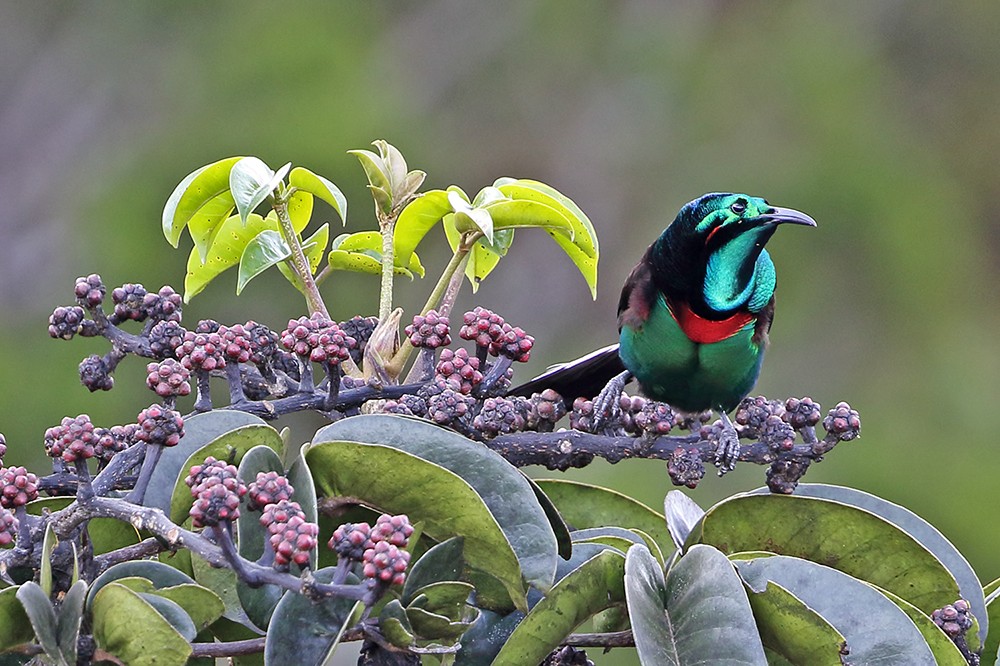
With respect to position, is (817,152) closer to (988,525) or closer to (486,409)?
(988,525)

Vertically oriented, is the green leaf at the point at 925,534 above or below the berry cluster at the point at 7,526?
below

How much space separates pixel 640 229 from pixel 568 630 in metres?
4.65

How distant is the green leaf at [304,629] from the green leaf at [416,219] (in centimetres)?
44

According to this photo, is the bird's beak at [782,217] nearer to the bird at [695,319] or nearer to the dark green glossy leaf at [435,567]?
the bird at [695,319]

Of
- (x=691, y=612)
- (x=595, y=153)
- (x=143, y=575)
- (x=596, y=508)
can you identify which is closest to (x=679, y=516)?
(x=596, y=508)

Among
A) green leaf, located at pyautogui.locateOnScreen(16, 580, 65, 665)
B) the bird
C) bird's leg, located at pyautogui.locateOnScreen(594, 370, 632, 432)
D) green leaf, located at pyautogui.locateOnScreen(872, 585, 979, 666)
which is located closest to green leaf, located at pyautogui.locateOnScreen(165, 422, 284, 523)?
green leaf, located at pyautogui.locateOnScreen(16, 580, 65, 665)

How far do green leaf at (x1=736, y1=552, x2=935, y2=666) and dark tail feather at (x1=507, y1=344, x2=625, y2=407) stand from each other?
0.53 m

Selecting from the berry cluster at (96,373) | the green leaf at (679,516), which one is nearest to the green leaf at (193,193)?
the berry cluster at (96,373)

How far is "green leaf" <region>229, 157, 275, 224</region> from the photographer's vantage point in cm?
100

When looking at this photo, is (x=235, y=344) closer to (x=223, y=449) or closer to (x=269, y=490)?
(x=223, y=449)

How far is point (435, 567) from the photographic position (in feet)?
2.61

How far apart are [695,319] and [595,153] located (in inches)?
166

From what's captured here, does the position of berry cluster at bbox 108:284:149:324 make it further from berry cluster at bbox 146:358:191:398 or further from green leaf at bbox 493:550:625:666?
green leaf at bbox 493:550:625:666

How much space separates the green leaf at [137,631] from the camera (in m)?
0.73
